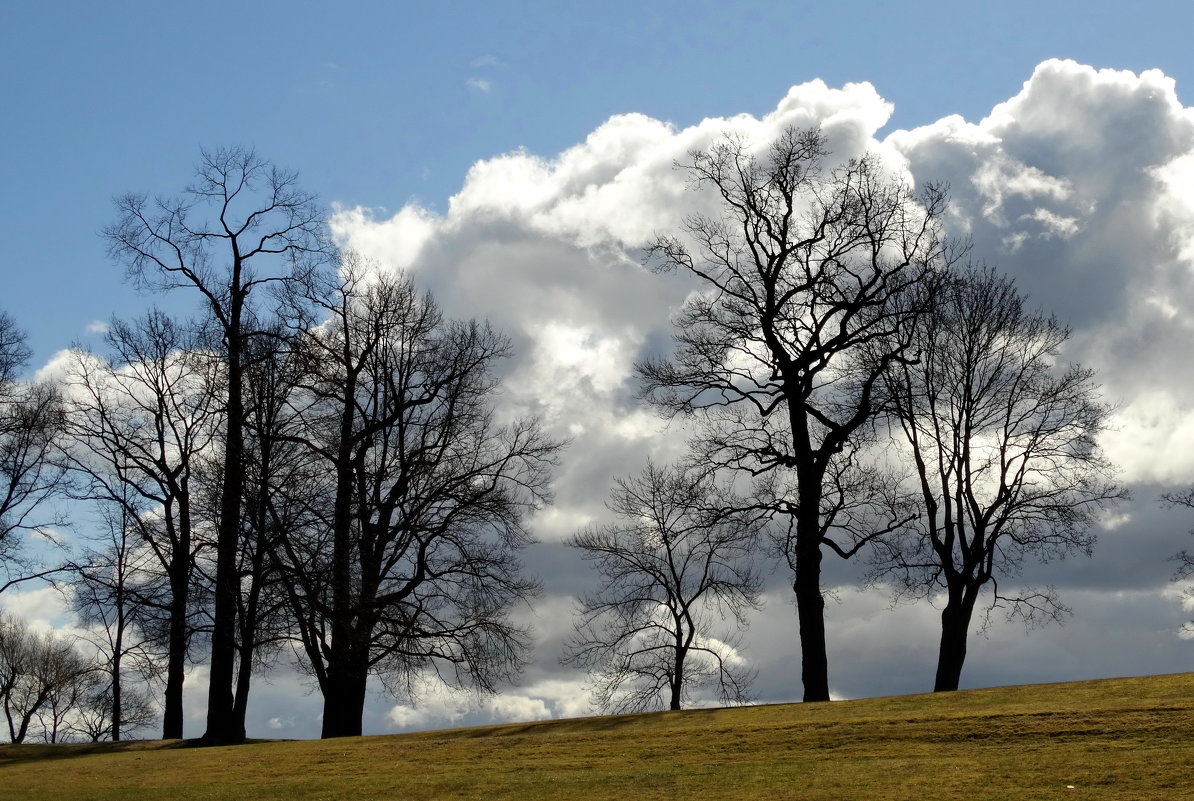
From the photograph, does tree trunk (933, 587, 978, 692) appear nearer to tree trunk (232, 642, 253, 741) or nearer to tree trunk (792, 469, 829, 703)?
tree trunk (792, 469, 829, 703)

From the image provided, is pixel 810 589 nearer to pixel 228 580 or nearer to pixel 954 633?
pixel 954 633

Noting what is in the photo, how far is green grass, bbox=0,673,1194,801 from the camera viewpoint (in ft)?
Answer: 47.9

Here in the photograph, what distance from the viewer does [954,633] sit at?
2797 centimetres

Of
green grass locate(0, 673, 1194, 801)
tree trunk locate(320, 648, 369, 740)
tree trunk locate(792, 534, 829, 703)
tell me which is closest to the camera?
green grass locate(0, 673, 1194, 801)

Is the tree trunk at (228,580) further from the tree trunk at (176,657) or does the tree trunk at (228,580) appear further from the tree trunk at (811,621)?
the tree trunk at (811,621)

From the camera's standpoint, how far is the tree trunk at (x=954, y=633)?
90.5 feet

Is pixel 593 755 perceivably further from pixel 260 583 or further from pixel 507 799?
pixel 260 583

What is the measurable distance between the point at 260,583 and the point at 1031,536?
18.2 metres

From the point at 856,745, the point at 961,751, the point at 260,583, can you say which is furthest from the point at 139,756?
the point at 961,751

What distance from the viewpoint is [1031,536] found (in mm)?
28281

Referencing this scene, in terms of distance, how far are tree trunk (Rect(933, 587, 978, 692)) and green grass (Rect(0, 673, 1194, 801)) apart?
19.9 feet

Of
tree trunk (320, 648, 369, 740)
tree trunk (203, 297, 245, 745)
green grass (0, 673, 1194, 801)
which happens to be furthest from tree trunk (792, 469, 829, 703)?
tree trunk (203, 297, 245, 745)

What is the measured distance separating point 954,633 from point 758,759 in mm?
12006

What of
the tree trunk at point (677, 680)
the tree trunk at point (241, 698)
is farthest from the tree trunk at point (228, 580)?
the tree trunk at point (677, 680)
